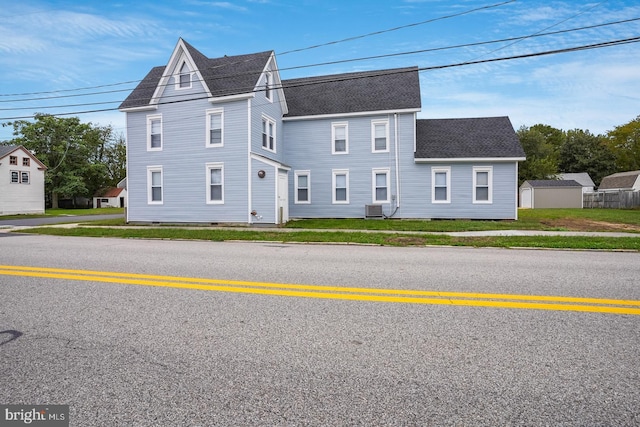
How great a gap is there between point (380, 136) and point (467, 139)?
5271 millimetres

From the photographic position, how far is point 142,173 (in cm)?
2148

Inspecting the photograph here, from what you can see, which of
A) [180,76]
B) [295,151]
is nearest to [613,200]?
[295,151]

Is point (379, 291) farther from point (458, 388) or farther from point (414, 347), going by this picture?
point (458, 388)

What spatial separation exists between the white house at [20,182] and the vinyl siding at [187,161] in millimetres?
31813

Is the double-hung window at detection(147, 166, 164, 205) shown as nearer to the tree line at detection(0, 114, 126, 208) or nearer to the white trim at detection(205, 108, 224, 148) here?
the white trim at detection(205, 108, 224, 148)

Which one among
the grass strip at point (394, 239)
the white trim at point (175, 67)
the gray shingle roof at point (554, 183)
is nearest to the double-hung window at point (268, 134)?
the white trim at point (175, 67)

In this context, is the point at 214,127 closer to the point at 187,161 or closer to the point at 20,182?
the point at 187,161

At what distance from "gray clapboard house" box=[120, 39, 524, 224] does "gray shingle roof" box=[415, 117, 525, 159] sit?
0.06 m

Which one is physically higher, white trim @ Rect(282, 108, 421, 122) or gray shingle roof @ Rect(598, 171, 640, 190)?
white trim @ Rect(282, 108, 421, 122)

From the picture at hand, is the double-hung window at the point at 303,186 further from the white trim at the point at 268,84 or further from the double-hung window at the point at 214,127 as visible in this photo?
the double-hung window at the point at 214,127

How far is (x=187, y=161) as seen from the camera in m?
20.5

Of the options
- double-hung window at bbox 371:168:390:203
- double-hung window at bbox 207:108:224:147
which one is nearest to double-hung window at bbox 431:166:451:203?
double-hung window at bbox 371:168:390:203

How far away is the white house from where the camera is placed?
42.2m

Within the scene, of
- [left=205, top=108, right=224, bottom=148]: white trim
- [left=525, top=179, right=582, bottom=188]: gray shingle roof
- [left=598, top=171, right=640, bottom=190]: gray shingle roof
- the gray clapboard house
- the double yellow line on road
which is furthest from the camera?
[left=598, top=171, right=640, bottom=190]: gray shingle roof
